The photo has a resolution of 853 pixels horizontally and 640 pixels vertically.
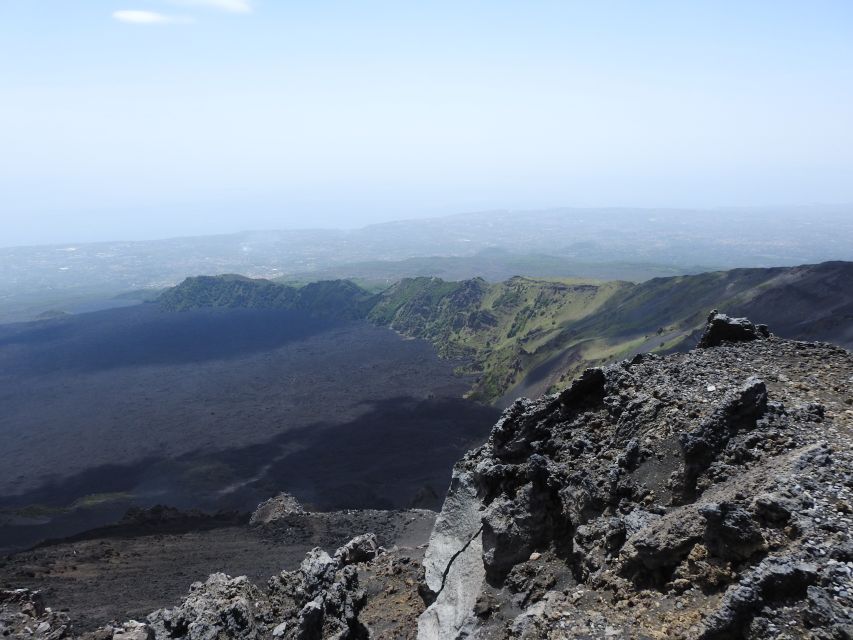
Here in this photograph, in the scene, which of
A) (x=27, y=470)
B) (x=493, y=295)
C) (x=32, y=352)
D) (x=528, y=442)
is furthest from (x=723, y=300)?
(x=32, y=352)

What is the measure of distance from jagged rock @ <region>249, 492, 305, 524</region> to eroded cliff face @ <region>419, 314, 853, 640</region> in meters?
34.6

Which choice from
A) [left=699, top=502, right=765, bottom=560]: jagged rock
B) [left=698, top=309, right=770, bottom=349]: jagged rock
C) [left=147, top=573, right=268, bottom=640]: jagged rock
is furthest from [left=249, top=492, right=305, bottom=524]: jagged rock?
[left=699, top=502, right=765, bottom=560]: jagged rock

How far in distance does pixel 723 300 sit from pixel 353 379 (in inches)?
2973

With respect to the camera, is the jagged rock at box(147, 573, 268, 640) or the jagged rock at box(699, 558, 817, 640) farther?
the jagged rock at box(147, 573, 268, 640)

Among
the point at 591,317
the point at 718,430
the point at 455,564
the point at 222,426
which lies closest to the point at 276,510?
the point at 455,564

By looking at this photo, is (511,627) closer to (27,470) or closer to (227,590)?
(227,590)

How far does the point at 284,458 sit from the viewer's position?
8312 centimetres

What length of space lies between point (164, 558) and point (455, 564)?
106ft

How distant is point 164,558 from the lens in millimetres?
43375

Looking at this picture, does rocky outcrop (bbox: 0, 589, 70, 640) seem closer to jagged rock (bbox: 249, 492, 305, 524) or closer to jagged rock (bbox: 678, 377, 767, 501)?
jagged rock (bbox: 249, 492, 305, 524)

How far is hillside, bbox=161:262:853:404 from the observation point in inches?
3556

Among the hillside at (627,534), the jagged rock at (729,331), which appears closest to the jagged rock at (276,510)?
the hillside at (627,534)

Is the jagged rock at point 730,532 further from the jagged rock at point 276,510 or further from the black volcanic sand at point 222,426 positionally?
the black volcanic sand at point 222,426

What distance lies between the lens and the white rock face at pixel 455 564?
18.1m
